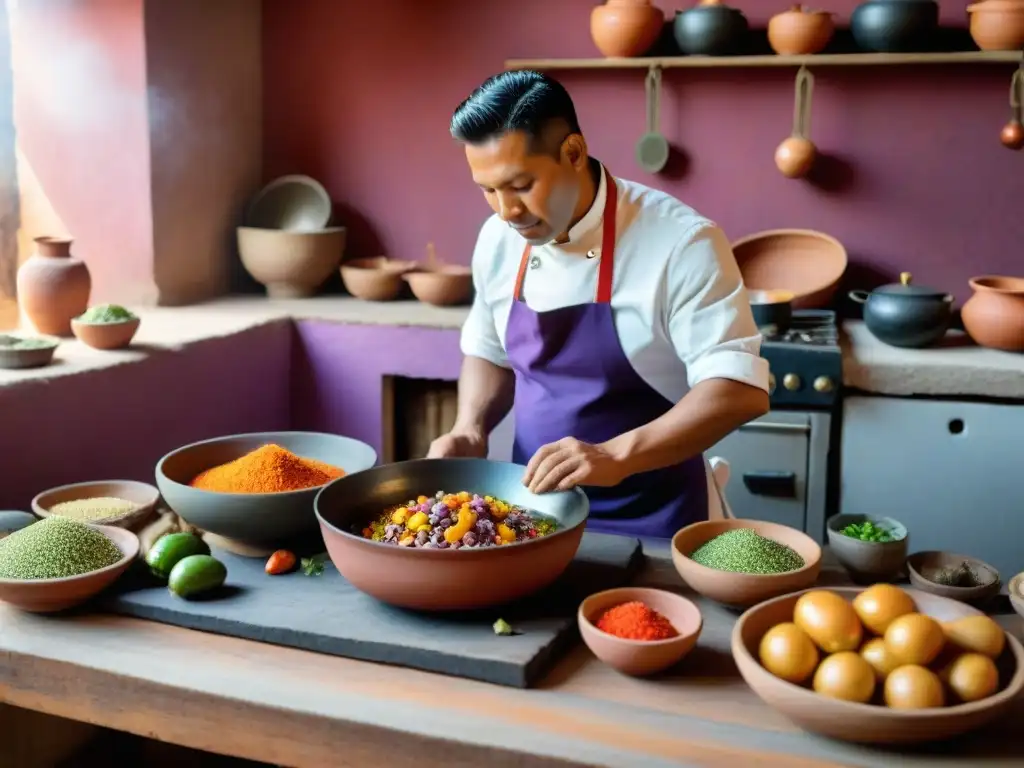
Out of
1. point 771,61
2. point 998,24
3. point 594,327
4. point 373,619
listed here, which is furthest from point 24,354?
point 998,24

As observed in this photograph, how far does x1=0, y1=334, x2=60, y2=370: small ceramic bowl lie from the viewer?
8.32ft

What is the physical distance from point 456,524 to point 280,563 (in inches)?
12.2

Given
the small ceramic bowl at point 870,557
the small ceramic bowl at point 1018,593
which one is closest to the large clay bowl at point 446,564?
the small ceramic bowl at point 870,557

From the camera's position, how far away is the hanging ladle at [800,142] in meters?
3.56

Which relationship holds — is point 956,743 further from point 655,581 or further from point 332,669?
point 332,669

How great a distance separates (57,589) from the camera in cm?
143

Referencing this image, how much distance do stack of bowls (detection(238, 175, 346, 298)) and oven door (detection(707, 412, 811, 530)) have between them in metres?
1.63

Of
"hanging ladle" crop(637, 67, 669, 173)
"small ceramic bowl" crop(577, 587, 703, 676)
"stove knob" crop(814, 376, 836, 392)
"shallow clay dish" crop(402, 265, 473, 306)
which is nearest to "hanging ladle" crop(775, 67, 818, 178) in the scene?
"hanging ladle" crop(637, 67, 669, 173)

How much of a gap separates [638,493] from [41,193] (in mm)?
2542

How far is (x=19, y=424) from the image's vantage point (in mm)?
2455

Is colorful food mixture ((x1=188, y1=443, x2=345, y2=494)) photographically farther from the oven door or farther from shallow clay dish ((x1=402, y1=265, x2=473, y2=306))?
shallow clay dish ((x1=402, y1=265, x2=473, y2=306))

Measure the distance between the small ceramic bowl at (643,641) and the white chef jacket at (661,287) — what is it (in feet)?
1.71

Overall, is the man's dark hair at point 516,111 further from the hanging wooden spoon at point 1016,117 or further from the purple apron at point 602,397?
the hanging wooden spoon at point 1016,117

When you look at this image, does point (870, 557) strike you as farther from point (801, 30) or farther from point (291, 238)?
point (291, 238)
